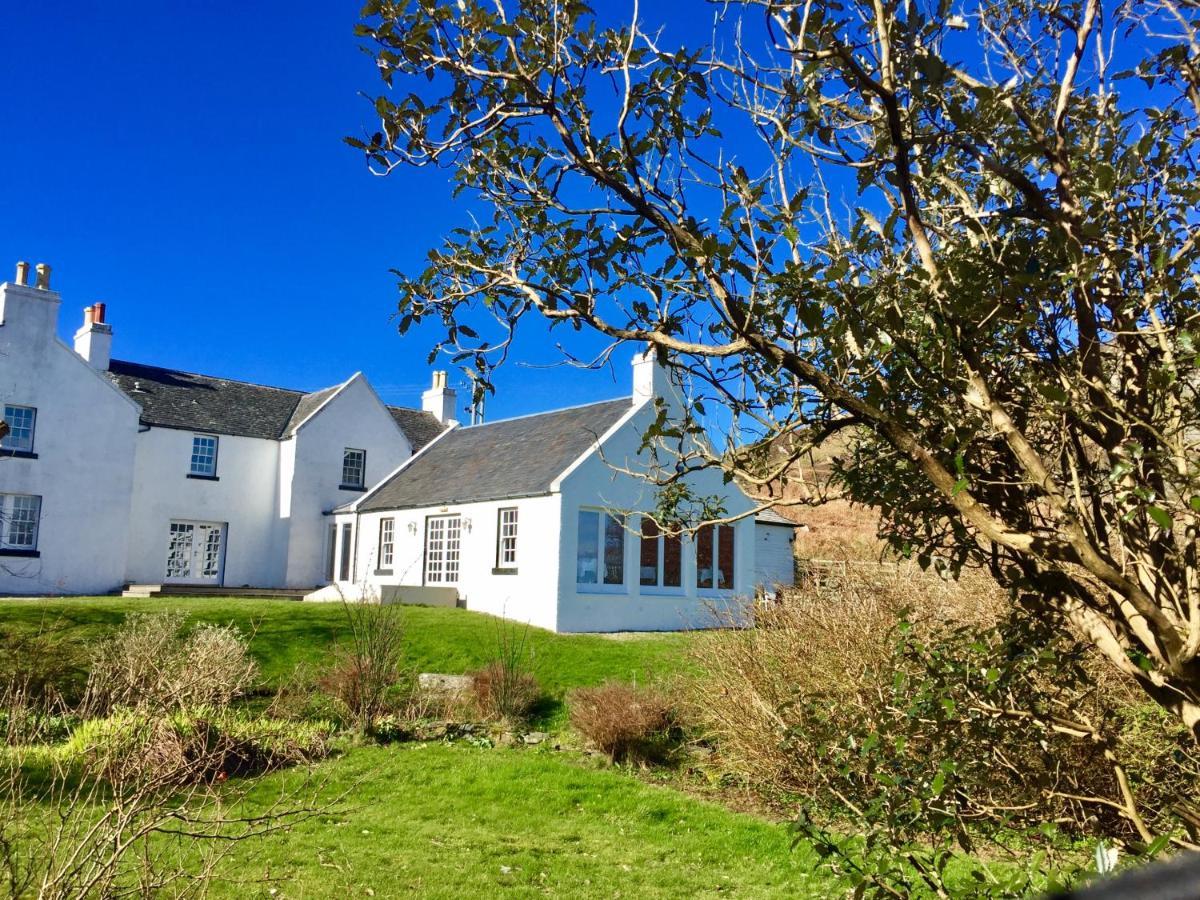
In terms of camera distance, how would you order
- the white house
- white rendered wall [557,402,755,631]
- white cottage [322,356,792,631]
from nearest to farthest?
white rendered wall [557,402,755,631] → white cottage [322,356,792,631] → the white house

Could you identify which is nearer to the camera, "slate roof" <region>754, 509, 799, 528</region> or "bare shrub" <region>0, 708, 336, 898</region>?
"bare shrub" <region>0, 708, 336, 898</region>

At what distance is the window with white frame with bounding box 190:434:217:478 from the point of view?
32438 millimetres

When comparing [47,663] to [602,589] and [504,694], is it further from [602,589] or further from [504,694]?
[602,589]

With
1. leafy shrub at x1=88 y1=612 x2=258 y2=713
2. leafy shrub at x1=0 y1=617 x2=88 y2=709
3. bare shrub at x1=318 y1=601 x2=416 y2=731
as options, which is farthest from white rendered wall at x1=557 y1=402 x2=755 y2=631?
leafy shrub at x1=0 y1=617 x2=88 y2=709

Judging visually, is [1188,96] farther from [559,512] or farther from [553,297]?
[559,512]

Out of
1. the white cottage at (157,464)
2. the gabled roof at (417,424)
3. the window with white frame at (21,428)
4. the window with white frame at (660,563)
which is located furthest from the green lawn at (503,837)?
the gabled roof at (417,424)

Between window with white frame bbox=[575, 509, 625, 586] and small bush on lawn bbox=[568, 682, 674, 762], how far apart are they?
400 inches

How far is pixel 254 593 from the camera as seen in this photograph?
2988cm

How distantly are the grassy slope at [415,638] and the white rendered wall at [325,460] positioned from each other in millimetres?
9267

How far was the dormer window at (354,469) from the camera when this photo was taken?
3453 centimetres

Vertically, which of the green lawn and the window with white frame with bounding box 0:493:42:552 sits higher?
the window with white frame with bounding box 0:493:42:552

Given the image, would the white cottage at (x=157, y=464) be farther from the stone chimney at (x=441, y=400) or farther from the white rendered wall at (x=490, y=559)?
the white rendered wall at (x=490, y=559)

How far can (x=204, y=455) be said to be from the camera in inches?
1287

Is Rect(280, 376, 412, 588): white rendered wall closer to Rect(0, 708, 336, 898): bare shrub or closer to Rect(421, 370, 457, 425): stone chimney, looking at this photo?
Rect(421, 370, 457, 425): stone chimney
